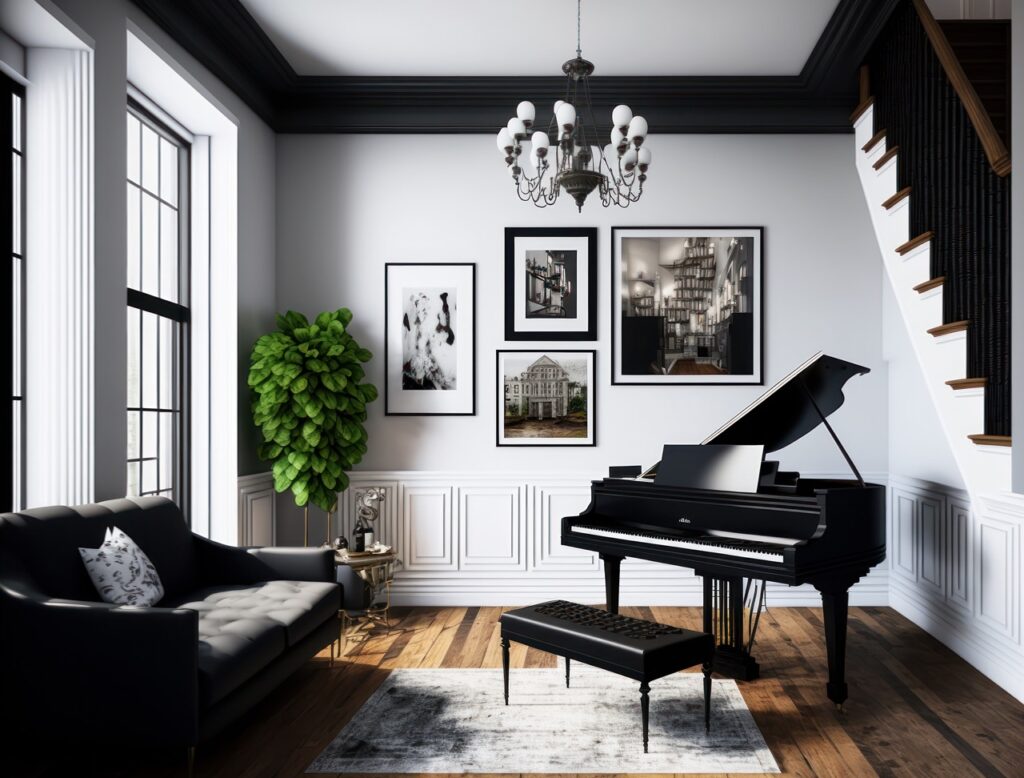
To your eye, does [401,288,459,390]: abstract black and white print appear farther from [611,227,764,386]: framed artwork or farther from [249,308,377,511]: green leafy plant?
[611,227,764,386]: framed artwork

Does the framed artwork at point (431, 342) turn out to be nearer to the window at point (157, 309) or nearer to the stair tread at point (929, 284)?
the window at point (157, 309)

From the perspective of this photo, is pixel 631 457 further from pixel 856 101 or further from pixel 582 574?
pixel 856 101

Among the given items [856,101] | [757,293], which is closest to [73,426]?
[757,293]

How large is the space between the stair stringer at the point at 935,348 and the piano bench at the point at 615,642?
5.06ft

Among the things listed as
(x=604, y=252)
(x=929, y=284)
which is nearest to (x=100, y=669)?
(x=929, y=284)

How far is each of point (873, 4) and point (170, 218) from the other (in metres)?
4.12

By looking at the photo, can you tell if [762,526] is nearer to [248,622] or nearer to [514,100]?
[248,622]

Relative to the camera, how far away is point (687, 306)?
17.7 ft

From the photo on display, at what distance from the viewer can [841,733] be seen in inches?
125

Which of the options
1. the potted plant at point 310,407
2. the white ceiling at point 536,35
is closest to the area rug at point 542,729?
the potted plant at point 310,407

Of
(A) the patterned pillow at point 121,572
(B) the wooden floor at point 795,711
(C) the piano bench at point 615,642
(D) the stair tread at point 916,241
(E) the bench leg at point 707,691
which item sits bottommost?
(B) the wooden floor at point 795,711

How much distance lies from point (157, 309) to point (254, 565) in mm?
1585

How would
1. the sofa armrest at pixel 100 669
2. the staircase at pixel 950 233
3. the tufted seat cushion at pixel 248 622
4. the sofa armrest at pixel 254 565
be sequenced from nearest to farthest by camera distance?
the sofa armrest at pixel 100 669, the tufted seat cushion at pixel 248 622, the staircase at pixel 950 233, the sofa armrest at pixel 254 565

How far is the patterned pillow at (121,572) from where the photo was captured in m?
3.03
